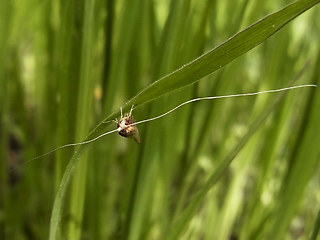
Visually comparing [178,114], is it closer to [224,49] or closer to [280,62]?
[280,62]

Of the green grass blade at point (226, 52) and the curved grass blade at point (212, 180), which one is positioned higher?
the green grass blade at point (226, 52)

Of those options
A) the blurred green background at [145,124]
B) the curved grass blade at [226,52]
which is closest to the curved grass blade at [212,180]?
the blurred green background at [145,124]

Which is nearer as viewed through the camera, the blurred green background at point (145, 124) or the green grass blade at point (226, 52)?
the green grass blade at point (226, 52)

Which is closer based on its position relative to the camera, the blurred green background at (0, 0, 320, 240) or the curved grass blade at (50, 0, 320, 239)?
the curved grass blade at (50, 0, 320, 239)

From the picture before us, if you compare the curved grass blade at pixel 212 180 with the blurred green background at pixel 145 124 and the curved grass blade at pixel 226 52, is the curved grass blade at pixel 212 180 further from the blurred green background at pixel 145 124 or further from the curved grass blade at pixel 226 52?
the curved grass blade at pixel 226 52

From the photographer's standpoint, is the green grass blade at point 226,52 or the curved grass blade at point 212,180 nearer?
the green grass blade at point 226,52

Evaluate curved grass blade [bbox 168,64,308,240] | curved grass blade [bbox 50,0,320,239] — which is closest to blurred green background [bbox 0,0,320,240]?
curved grass blade [bbox 168,64,308,240]

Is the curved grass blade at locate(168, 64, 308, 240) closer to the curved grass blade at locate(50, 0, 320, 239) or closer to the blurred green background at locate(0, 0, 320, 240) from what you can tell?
the blurred green background at locate(0, 0, 320, 240)

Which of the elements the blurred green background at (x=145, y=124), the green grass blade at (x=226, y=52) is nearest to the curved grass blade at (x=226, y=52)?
the green grass blade at (x=226, y=52)

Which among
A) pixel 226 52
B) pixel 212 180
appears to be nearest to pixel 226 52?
pixel 226 52

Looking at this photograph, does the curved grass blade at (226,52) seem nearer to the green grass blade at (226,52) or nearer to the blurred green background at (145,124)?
the green grass blade at (226,52)
